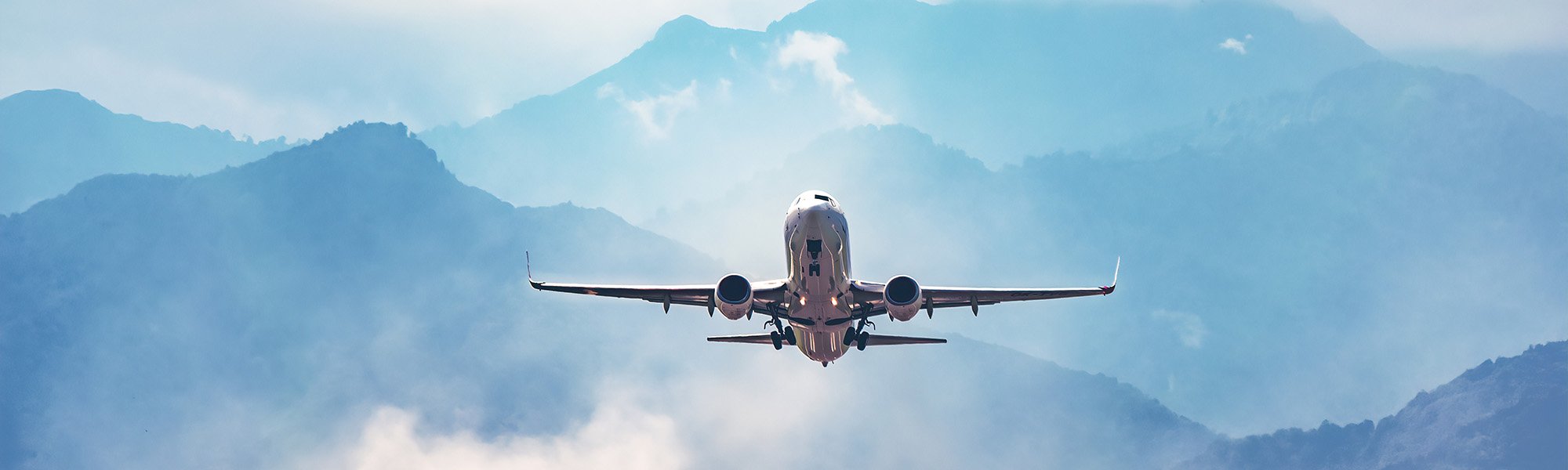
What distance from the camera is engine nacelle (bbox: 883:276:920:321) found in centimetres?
5428

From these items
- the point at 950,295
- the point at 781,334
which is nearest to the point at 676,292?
the point at 781,334

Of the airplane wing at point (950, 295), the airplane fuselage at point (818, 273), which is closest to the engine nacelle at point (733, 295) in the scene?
the airplane fuselage at point (818, 273)

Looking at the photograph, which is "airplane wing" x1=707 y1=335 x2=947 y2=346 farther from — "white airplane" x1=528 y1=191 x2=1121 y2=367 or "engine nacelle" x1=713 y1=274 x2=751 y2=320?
"engine nacelle" x1=713 y1=274 x2=751 y2=320

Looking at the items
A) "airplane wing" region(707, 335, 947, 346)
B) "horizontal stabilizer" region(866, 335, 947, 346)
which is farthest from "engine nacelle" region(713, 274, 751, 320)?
"horizontal stabilizer" region(866, 335, 947, 346)

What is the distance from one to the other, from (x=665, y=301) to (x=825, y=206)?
1093 cm

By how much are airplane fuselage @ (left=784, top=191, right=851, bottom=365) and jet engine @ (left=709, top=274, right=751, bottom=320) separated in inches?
101

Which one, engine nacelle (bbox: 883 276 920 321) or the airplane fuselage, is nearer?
the airplane fuselage

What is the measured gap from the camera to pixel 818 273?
2143 inches

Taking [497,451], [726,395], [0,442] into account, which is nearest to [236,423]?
[0,442]

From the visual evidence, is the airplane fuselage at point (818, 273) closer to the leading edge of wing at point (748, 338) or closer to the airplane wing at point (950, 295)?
the airplane wing at point (950, 295)

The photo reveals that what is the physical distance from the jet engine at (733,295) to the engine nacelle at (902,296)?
5.91 metres

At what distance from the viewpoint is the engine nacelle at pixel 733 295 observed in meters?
53.4

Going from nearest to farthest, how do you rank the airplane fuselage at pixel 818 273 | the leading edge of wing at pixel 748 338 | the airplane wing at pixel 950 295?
1. the airplane fuselage at pixel 818 273
2. the airplane wing at pixel 950 295
3. the leading edge of wing at pixel 748 338

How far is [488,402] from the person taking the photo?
623ft
